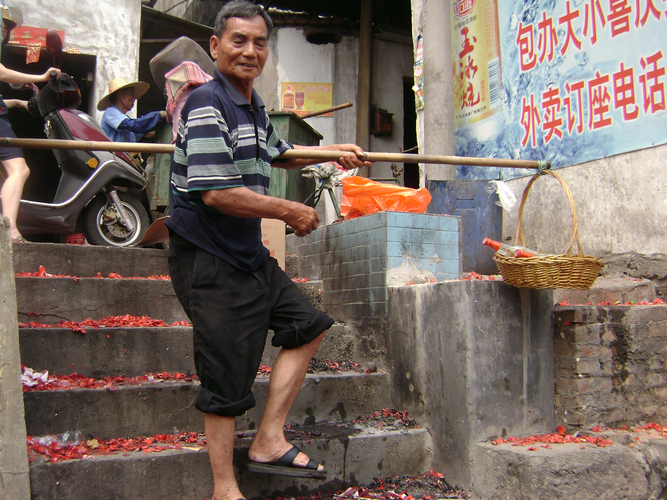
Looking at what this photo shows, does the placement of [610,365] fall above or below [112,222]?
below

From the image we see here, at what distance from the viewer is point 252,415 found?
117 inches

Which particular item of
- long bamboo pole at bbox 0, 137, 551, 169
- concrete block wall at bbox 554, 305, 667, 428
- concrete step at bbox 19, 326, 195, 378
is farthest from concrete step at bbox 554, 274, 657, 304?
concrete step at bbox 19, 326, 195, 378

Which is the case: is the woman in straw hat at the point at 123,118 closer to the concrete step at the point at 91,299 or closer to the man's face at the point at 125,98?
the man's face at the point at 125,98

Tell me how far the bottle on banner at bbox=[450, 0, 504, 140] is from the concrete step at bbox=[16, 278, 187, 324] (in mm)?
3770

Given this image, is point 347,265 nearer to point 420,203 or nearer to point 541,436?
point 420,203

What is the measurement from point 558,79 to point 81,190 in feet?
14.2

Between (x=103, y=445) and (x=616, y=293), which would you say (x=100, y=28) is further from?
(x=616, y=293)

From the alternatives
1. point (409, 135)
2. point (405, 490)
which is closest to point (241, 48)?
point (405, 490)

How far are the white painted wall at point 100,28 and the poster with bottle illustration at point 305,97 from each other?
9.01 ft

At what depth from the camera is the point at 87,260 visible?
13.3 ft

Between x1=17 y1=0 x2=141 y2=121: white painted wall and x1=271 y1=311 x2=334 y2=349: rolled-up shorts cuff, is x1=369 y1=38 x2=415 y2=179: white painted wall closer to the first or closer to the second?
x1=17 y1=0 x2=141 y2=121: white painted wall

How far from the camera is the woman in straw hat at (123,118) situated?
5996 mm

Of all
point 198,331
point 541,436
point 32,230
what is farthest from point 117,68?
point 541,436

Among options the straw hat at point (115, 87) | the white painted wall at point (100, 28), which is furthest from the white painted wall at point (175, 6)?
the straw hat at point (115, 87)
